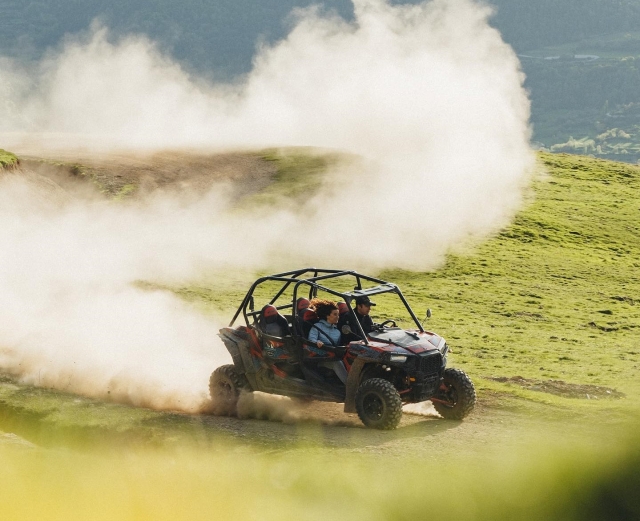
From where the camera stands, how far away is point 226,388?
21188 millimetres

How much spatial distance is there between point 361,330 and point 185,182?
51327mm

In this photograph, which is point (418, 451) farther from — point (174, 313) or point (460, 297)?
point (460, 297)

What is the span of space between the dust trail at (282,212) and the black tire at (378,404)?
4.88 metres

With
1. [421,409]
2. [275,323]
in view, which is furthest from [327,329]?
[421,409]

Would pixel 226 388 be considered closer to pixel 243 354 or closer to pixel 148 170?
pixel 243 354

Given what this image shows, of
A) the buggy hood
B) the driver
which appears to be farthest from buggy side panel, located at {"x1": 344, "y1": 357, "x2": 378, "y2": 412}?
the driver

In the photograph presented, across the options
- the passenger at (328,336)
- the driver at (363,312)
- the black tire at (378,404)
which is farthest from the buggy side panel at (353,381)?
the driver at (363,312)

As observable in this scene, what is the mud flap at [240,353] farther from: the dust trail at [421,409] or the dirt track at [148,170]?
the dirt track at [148,170]

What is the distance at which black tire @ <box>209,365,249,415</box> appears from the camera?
21.0 metres

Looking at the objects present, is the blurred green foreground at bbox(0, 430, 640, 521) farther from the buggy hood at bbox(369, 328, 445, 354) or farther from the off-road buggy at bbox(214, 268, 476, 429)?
the buggy hood at bbox(369, 328, 445, 354)

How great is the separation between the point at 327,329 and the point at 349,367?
101 cm

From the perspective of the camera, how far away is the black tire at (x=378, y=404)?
61.3ft

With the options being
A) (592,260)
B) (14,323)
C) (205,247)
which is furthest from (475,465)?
(592,260)

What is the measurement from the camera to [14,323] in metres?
28.6
